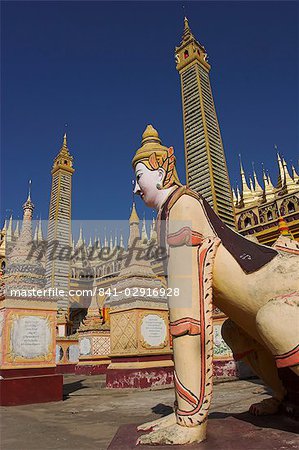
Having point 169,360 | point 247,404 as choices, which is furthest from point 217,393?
point 169,360

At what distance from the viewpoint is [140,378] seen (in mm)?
10023

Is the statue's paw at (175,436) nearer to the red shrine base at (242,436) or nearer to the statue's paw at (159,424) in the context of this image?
the red shrine base at (242,436)

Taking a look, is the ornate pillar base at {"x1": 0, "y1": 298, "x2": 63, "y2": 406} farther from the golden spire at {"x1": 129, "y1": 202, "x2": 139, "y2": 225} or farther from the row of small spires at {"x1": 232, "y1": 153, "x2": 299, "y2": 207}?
the row of small spires at {"x1": 232, "y1": 153, "x2": 299, "y2": 207}

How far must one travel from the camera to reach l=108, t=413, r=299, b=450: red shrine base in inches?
89.0

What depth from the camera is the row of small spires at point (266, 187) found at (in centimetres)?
2681

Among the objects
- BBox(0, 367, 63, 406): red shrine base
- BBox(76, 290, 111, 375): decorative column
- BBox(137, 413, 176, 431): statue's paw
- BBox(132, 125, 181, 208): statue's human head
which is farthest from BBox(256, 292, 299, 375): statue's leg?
BBox(76, 290, 111, 375): decorative column

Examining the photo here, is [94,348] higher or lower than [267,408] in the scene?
higher

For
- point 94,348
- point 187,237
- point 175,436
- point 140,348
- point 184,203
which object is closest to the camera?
point 175,436

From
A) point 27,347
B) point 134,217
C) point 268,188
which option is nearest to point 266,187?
point 268,188

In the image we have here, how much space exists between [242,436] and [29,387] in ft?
21.0

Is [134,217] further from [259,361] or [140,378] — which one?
[259,361]

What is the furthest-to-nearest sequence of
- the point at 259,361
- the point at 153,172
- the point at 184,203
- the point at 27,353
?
the point at 27,353
the point at 153,172
the point at 259,361
the point at 184,203

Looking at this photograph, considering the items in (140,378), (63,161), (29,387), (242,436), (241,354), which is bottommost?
(140,378)

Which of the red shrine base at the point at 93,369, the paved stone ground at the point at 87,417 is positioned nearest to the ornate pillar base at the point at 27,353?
the paved stone ground at the point at 87,417
